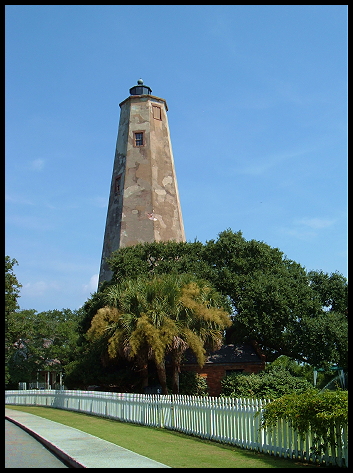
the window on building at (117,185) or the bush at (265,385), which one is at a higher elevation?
the window on building at (117,185)

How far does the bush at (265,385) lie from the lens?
22156 millimetres

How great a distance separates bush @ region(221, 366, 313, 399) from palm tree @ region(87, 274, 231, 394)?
1.91 meters

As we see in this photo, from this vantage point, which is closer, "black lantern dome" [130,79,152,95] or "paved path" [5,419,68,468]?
"paved path" [5,419,68,468]

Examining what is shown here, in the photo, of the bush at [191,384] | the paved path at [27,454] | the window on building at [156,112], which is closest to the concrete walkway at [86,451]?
the paved path at [27,454]

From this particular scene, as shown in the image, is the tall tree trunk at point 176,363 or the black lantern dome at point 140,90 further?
the black lantern dome at point 140,90

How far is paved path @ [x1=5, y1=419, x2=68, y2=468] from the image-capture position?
380 inches

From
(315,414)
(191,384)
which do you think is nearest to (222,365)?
(191,384)

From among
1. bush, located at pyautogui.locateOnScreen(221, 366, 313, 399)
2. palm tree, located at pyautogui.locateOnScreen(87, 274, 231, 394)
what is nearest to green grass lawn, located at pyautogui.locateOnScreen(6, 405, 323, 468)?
palm tree, located at pyautogui.locateOnScreen(87, 274, 231, 394)

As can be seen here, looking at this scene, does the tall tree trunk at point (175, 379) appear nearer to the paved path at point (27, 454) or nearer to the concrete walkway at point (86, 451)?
the concrete walkway at point (86, 451)

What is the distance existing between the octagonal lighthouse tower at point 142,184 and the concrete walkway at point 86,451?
25.2m

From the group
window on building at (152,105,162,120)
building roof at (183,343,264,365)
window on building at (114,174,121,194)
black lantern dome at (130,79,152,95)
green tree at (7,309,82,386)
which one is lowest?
green tree at (7,309,82,386)

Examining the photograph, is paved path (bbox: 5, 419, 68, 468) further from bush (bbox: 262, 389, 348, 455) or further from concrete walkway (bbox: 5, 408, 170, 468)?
bush (bbox: 262, 389, 348, 455)

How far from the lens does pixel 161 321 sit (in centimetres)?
2161
